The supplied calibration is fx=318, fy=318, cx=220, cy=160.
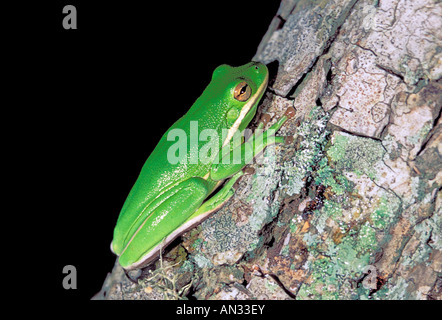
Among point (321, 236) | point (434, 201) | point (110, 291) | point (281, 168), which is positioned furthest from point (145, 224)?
point (434, 201)

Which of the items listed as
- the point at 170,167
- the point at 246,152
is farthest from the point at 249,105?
the point at 170,167

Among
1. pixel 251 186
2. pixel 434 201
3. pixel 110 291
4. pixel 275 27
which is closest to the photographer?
pixel 434 201

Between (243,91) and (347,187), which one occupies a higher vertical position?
(243,91)

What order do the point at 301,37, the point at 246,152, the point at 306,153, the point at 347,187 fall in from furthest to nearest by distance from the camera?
1. the point at 301,37
2. the point at 246,152
3. the point at 306,153
4. the point at 347,187

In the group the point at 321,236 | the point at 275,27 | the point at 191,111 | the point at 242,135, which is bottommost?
the point at 321,236

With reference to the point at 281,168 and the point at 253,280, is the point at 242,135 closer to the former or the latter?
the point at 281,168

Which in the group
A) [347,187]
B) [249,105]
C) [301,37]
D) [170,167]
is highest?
[301,37]

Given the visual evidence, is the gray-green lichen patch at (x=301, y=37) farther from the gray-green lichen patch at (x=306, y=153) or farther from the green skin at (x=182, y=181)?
the gray-green lichen patch at (x=306, y=153)

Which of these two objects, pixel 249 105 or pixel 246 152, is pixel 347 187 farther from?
pixel 249 105
